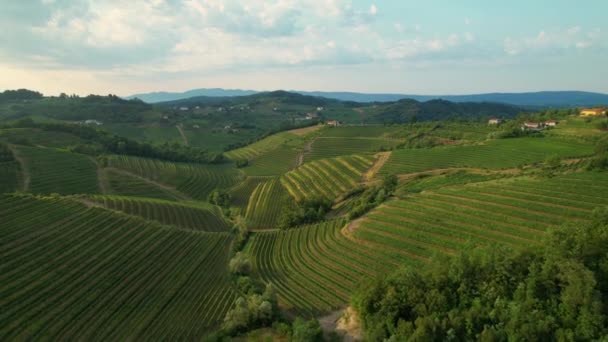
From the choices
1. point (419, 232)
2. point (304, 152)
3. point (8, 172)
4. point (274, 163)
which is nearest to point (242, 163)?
point (274, 163)

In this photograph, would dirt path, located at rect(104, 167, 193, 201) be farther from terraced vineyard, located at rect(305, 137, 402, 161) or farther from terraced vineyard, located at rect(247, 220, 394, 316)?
terraced vineyard, located at rect(305, 137, 402, 161)

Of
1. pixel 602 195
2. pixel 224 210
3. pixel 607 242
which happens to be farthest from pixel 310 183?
pixel 607 242

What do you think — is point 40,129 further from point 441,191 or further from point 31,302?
point 441,191

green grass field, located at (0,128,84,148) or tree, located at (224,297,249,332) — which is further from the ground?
green grass field, located at (0,128,84,148)

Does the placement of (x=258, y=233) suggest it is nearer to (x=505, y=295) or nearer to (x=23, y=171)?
(x=505, y=295)

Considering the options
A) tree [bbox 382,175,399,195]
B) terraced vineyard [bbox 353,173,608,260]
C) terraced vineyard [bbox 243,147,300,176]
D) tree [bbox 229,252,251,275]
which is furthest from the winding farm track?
tree [bbox 229,252,251,275]

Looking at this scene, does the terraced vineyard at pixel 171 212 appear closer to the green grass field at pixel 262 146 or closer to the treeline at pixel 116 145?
the treeline at pixel 116 145
